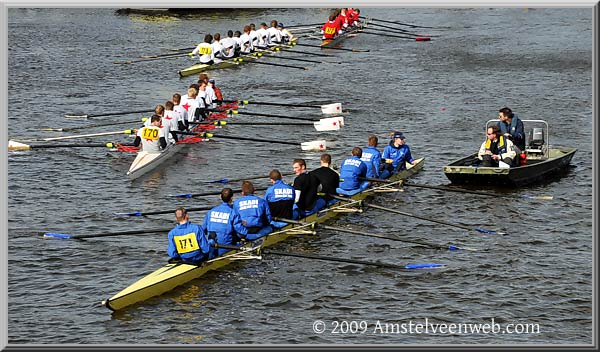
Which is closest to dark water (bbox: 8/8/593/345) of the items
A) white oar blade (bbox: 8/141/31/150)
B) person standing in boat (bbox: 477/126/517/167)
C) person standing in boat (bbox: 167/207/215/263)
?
white oar blade (bbox: 8/141/31/150)

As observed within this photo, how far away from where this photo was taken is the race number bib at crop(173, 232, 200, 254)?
2238 cm

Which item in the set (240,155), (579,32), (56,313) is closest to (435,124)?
(240,155)

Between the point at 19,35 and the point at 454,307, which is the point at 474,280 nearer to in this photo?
the point at 454,307

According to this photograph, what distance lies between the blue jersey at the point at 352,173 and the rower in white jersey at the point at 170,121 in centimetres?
808

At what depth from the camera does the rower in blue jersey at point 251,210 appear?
80.2 ft

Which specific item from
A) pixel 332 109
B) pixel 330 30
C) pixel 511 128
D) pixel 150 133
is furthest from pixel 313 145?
pixel 330 30

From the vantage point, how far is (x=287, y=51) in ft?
193

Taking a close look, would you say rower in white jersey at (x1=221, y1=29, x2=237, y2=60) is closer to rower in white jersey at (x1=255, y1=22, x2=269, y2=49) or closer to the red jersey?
rower in white jersey at (x1=255, y1=22, x2=269, y2=49)

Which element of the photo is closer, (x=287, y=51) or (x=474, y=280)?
(x=474, y=280)

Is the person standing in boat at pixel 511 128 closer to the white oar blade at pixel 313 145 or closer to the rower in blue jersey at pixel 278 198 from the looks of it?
the white oar blade at pixel 313 145

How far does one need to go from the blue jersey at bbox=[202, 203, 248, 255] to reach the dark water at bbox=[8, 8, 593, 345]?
2.86 ft

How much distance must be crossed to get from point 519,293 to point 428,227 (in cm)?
525

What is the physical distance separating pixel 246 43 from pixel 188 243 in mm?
32963

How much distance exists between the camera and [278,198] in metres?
25.4
